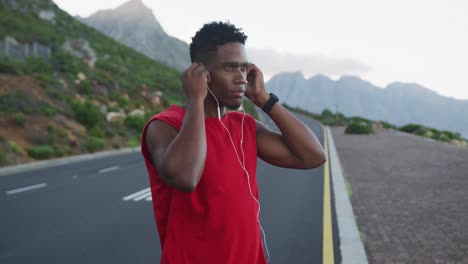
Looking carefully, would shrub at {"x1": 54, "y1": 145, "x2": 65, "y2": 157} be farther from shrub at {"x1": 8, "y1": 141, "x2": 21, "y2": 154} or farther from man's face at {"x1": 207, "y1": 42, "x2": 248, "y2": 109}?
man's face at {"x1": 207, "y1": 42, "x2": 248, "y2": 109}

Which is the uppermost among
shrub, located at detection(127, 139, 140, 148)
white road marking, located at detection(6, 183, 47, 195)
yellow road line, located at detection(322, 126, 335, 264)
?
yellow road line, located at detection(322, 126, 335, 264)

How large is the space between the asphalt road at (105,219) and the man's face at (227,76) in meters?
3.87

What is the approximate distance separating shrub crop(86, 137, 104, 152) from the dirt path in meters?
11.6

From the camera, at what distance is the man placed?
5.70 ft

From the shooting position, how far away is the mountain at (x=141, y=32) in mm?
121000

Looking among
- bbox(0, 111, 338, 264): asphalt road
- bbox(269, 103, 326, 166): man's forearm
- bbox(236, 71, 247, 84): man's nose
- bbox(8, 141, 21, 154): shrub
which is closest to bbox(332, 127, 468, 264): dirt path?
bbox(0, 111, 338, 264): asphalt road

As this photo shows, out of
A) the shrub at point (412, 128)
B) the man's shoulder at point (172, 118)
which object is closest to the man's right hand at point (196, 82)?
the man's shoulder at point (172, 118)

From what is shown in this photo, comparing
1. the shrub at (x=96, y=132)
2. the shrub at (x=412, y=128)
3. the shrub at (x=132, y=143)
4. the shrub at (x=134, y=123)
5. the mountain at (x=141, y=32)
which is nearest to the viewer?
the shrub at (x=96, y=132)

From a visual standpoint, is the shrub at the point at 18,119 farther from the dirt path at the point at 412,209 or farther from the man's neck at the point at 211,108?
the man's neck at the point at 211,108

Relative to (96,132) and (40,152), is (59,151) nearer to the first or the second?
(40,152)

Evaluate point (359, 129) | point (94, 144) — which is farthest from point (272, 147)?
point (359, 129)

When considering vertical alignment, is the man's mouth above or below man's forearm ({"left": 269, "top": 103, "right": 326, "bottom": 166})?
above

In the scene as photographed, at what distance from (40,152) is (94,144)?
4.08 metres

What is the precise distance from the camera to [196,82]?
183 cm
